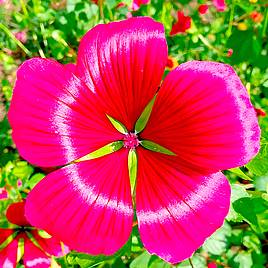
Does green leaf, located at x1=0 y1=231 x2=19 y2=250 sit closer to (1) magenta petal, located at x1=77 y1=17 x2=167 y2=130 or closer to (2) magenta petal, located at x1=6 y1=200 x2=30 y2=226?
(2) magenta petal, located at x1=6 y1=200 x2=30 y2=226

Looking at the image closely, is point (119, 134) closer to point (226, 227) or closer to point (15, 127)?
point (15, 127)

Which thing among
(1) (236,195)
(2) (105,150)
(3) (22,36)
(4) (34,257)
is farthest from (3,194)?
(3) (22,36)

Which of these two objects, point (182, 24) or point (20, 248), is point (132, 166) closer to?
point (20, 248)

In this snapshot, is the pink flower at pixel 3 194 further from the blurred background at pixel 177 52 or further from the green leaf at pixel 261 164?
the green leaf at pixel 261 164

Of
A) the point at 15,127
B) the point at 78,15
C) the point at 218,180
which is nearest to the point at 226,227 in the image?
the point at 218,180

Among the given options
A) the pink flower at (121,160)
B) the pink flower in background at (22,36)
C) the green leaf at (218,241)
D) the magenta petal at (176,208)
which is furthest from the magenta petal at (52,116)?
the pink flower in background at (22,36)

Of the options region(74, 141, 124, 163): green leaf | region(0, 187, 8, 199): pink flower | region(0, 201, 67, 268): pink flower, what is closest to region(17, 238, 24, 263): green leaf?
region(0, 201, 67, 268): pink flower
